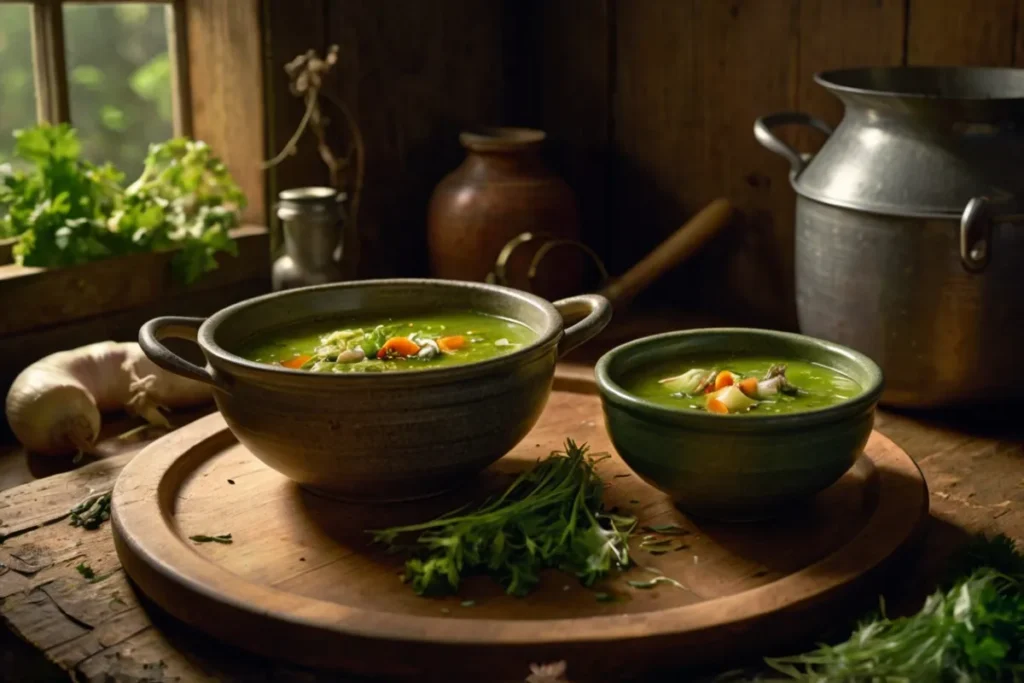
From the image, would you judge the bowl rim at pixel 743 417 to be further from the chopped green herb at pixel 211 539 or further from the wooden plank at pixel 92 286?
the wooden plank at pixel 92 286

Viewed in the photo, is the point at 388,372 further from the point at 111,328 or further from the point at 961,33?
the point at 961,33

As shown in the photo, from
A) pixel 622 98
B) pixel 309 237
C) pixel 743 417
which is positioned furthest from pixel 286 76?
pixel 743 417

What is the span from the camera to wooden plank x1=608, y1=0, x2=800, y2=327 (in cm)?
254

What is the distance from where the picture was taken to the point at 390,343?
1.61 metres

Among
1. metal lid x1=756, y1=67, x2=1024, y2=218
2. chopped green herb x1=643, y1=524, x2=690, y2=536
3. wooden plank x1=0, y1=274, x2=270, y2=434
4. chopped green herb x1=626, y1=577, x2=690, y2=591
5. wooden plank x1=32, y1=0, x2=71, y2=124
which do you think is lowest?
chopped green herb x1=626, y1=577, x2=690, y2=591

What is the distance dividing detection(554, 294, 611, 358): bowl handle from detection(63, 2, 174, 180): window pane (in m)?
1.21

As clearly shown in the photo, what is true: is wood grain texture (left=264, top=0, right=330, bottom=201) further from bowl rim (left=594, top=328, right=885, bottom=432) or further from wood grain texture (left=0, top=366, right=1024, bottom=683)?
bowl rim (left=594, top=328, right=885, bottom=432)

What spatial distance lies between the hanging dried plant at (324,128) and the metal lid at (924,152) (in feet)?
3.07

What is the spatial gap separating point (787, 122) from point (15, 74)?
55.8 inches

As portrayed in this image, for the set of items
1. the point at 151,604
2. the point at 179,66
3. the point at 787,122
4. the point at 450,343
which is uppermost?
the point at 179,66

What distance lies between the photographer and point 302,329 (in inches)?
69.1

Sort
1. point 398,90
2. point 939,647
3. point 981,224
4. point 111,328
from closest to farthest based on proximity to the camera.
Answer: point 939,647 < point 981,224 < point 111,328 < point 398,90

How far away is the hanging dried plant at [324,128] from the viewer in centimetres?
Answer: 246

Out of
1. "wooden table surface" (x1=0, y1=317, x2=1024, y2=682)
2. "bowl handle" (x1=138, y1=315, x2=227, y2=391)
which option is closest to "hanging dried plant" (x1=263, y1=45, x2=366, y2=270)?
"wooden table surface" (x1=0, y1=317, x2=1024, y2=682)
